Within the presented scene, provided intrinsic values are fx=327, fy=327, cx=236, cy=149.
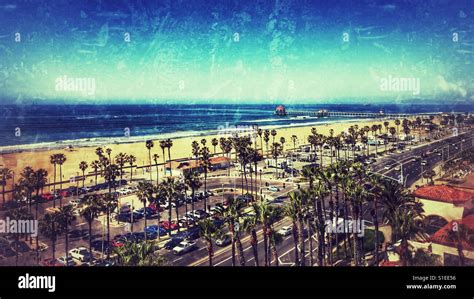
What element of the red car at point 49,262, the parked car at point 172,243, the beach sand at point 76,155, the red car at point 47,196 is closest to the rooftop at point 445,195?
the parked car at point 172,243

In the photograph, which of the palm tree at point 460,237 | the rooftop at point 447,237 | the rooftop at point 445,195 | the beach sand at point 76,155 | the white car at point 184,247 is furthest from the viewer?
the beach sand at point 76,155

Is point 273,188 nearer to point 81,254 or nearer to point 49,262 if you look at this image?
point 81,254

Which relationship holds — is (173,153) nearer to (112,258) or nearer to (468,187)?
(112,258)

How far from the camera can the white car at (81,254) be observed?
33.9 meters

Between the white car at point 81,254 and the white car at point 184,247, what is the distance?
9079mm

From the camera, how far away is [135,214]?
4691cm

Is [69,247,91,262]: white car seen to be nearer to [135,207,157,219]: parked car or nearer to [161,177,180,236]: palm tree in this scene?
[161,177,180,236]: palm tree

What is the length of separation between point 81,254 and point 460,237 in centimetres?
3577

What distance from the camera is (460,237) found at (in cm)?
2658

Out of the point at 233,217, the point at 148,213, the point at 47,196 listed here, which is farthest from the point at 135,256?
the point at 47,196

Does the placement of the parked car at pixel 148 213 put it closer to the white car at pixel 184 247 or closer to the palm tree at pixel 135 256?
the white car at pixel 184 247

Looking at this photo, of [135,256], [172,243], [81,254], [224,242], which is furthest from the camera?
[172,243]

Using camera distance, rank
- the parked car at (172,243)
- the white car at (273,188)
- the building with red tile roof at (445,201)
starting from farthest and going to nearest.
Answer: the white car at (273,188)
the parked car at (172,243)
the building with red tile roof at (445,201)
